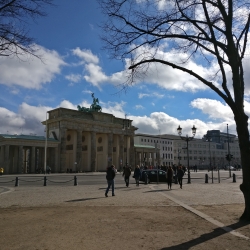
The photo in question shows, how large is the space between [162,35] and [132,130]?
269ft

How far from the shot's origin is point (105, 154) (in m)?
84.1

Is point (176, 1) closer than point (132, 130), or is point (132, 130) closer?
point (176, 1)

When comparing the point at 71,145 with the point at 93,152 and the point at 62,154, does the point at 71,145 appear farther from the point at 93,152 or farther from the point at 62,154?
the point at 62,154

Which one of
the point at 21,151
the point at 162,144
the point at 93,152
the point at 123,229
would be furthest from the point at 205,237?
the point at 162,144

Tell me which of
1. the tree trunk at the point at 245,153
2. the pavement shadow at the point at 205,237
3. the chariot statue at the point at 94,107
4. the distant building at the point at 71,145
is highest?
the chariot statue at the point at 94,107

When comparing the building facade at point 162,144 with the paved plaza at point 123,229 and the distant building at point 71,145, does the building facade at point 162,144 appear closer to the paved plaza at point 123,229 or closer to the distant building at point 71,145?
the distant building at point 71,145

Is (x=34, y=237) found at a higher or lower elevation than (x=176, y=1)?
lower

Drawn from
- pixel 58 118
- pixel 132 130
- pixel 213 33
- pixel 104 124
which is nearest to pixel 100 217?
pixel 213 33

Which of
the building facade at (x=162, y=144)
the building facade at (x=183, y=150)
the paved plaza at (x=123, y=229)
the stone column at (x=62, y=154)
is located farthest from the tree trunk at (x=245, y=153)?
the building facade at (x=162, y=144)

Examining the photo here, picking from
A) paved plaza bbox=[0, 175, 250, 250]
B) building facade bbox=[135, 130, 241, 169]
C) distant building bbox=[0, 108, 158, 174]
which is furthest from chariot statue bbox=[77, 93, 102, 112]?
paved plaza bbox=[0, 175, 250, 250]

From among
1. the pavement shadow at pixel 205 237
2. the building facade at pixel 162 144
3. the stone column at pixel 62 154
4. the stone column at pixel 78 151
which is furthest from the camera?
the building facade at pixel 162 144

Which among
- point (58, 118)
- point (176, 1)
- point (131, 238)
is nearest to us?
point (131, 238)

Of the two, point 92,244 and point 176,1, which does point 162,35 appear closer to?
point 176,1

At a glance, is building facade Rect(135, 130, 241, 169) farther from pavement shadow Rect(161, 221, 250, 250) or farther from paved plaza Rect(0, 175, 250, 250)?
pavement shadow Rect(161, 221, 250, 250)
